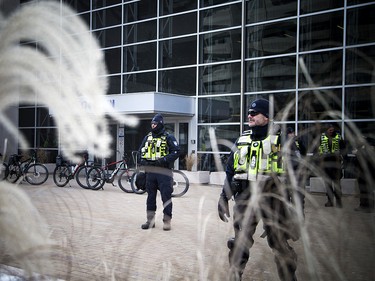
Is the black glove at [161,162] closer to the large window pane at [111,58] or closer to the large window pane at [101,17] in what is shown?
the large window pane at [111,58]

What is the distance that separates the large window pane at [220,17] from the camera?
11211 millimetres

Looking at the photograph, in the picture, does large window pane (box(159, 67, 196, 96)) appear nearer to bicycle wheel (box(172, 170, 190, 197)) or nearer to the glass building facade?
the glass building facade

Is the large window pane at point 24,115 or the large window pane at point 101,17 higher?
the large window pane at point 101,17

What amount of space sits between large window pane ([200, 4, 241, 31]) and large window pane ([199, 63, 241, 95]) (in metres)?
1.14

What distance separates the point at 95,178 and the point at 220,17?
5.75 meters

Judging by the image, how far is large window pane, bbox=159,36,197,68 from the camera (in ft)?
38.3

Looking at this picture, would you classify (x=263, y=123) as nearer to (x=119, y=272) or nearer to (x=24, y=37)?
(x=119, y=272)

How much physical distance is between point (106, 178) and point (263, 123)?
274 inches

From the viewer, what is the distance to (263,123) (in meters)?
2.49

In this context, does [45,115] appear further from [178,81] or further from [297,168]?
[178,81]

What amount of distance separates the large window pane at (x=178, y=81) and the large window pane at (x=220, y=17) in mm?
1372

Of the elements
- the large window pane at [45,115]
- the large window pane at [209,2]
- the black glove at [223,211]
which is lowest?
the black glove at [223,211]

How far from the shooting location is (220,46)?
11.6m

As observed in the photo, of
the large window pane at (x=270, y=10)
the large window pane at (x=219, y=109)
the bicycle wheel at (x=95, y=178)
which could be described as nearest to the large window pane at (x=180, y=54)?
the large window pane at (x=219, y=109)
